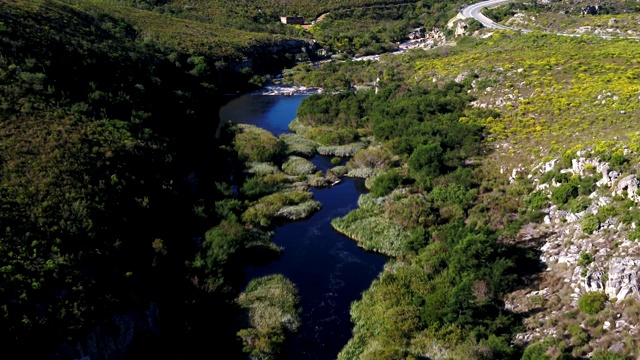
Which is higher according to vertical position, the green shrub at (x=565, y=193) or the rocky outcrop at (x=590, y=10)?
the rocky outcrop at (x=590, y=10)

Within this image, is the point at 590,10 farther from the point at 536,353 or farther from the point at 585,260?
the point at 536,353

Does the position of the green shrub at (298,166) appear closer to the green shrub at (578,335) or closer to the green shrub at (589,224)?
the green shrub at (589,224)

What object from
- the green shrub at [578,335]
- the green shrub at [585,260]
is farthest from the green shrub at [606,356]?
the green shrub at [585,260]

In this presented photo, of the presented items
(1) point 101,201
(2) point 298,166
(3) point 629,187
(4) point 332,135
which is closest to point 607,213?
(3) point 629,187

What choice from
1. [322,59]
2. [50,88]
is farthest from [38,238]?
[322,59]

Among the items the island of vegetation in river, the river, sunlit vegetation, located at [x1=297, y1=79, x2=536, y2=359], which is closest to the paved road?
the island of vegetation in river
